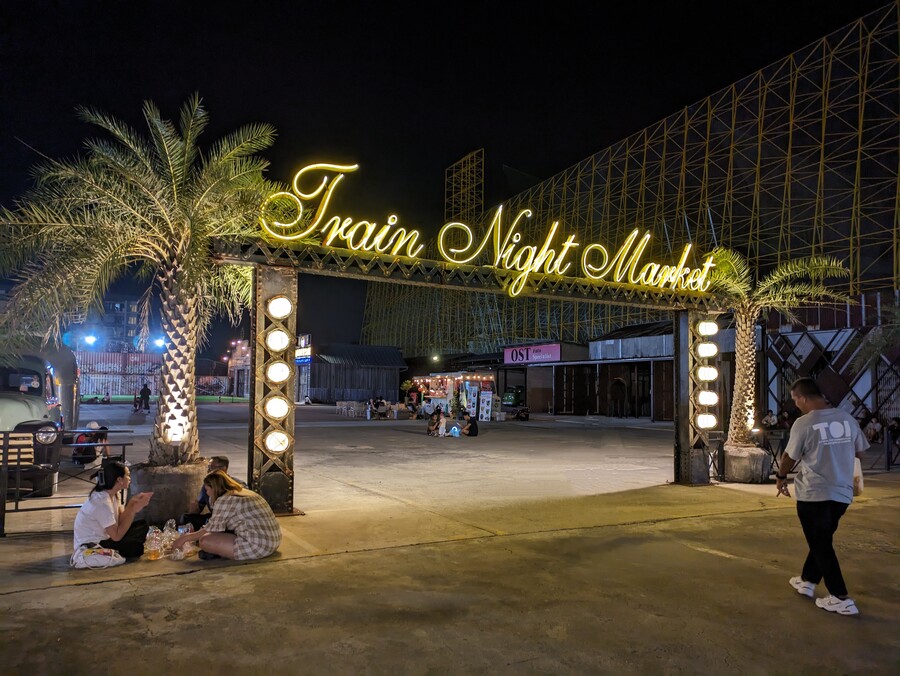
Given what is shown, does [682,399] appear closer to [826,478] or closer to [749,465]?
[749,465]

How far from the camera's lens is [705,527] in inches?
341

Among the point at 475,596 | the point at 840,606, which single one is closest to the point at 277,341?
the point at 475,596

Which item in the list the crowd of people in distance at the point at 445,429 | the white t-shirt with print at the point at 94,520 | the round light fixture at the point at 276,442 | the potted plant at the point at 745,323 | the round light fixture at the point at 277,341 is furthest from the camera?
the crowd of people in distance at the point at 445,429

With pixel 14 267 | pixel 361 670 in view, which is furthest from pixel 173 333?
pixel 361 670

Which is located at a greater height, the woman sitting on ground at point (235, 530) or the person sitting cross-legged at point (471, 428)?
the woman sitting on ground at point (235, 530)

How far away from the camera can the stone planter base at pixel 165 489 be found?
7855 millimetres

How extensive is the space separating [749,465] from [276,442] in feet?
29.8

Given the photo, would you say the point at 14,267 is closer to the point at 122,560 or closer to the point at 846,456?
the point at 122,560

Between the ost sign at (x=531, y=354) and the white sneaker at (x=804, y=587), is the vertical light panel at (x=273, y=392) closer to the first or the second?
the white sneaker at (x=804, y=587)

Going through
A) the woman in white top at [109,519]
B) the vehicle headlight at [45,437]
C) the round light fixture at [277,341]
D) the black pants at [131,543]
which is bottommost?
the black pants at [131,543]

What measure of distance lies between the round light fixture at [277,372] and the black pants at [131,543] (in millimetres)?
2671

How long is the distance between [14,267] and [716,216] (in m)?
34.0

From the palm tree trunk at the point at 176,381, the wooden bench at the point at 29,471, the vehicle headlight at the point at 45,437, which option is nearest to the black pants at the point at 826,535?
the palm tree trunk at the point at 176,381

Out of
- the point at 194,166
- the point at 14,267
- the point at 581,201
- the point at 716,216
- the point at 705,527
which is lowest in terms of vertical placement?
the point at 705,527
